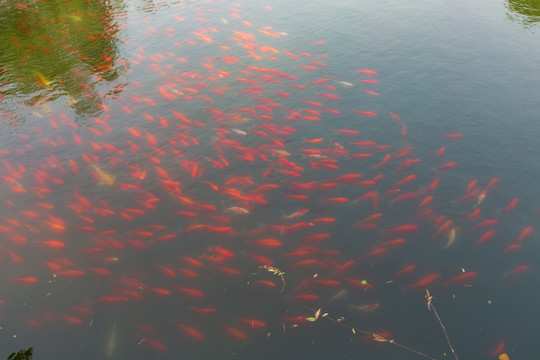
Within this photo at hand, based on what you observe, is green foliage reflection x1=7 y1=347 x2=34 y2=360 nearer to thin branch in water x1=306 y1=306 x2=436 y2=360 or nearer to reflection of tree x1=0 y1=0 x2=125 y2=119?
thin branch in water x1=306 y1=306 x2=436 y2=360

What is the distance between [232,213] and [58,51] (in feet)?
46.7

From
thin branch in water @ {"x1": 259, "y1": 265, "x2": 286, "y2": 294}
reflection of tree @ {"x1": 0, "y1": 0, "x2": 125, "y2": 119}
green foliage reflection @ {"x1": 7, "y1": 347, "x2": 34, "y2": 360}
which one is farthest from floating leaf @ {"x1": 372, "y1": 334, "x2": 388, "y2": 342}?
reflection of tree @ {"x1": 0, "y1": 0, "x2": 125, "y2": 119}

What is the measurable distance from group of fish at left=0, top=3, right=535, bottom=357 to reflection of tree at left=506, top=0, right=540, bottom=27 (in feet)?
26.8

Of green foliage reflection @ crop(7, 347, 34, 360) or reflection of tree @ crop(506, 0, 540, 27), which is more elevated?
reflection of tree @ crop(506, 0, 540, 27)

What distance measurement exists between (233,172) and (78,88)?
8618mm

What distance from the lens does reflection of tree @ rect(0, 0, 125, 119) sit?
49.6ft

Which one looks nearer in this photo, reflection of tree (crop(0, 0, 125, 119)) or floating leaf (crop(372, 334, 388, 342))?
floating leaf (crop(372, 334, 388, 342))

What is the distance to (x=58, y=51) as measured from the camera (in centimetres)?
1802

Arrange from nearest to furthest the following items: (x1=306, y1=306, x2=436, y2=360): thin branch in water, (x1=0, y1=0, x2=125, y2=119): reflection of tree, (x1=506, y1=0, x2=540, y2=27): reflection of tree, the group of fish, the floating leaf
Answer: (x1=306, y1=306, x2=436, y2=360): thin branch in water → the floating leaf → the group of fish → (x1=0, y1=0, x2=125, y2=119): reflection of tree → (x1=506, y1=0, x2=540, y2=27): reflection of tree

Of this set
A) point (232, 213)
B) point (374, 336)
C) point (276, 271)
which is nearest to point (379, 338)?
point (374, 336)

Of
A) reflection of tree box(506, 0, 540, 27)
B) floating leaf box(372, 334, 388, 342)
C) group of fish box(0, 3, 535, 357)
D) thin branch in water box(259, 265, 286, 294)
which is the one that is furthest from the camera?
reflection of tree box(506, 0, 540, 27)

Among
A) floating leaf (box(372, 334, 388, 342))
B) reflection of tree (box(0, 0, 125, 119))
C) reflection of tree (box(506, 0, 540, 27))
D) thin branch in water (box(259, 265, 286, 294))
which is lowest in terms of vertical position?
floating leaf (box(372, 334, 388, 342))

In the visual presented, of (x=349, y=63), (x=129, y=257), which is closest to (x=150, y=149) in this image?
(x=129, y=257)

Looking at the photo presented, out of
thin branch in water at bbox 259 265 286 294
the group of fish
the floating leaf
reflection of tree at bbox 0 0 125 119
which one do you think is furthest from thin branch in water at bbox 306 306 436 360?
reflection of tree at bbox 0 0 125 119
